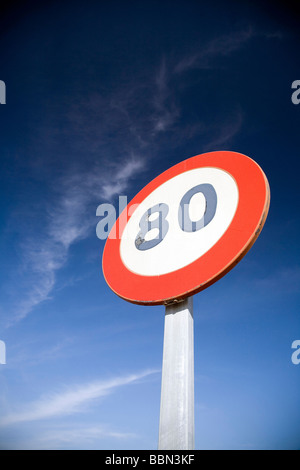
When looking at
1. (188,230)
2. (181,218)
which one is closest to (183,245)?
(188,230)

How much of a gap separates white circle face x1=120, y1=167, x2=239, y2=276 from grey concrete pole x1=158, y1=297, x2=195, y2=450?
348 millimetres

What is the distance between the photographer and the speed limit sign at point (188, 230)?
174 centimetres

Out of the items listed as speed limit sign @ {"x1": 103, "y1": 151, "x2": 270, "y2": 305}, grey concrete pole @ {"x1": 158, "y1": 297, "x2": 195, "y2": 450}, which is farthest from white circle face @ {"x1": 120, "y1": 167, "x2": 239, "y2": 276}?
grey concrete pole @ {"x1": 158, "y1": 297, "x2": 195, "y2": 450}

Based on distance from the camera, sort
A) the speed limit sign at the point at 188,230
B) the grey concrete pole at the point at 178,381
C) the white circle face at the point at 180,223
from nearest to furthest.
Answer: the grey concrete pole at the point at 178,381
the speed limit sign at the point at 188,230
the white circle face at the point at 180,223

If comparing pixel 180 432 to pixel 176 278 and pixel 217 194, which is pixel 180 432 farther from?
pixel 217 194

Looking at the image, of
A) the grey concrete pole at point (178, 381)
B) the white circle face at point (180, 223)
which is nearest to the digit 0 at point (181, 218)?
the white circle face at point (180, 223)

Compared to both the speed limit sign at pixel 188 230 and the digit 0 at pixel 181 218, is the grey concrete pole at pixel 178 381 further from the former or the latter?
the digit 0 at pixel 181 218

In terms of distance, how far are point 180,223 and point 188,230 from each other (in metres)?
0.12

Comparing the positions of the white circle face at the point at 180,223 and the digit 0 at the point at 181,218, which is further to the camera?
the digit 0 at the point at 181,218

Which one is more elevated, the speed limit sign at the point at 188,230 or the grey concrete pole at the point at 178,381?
the speed limit sign at the point at 188,230

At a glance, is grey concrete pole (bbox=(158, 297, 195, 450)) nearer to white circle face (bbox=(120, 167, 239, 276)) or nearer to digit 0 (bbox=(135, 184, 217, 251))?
white circle face (bbox=(120, 167, 239, 276))
